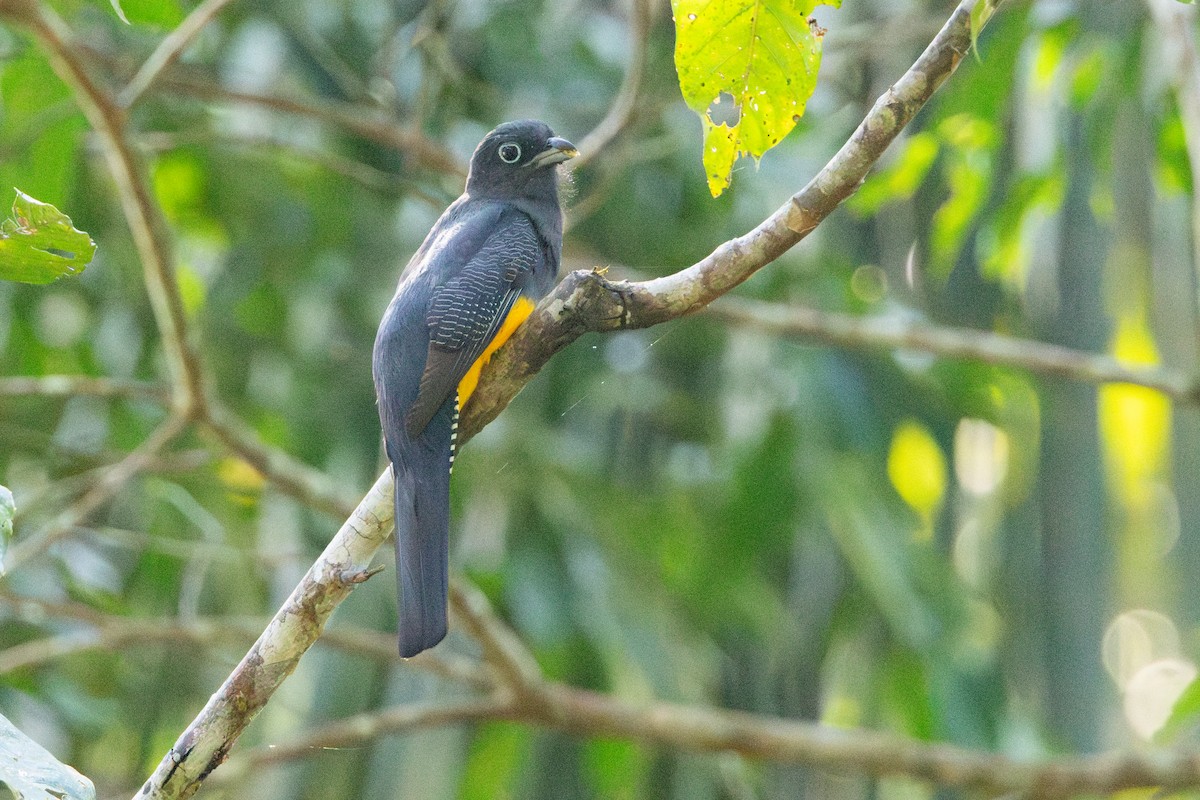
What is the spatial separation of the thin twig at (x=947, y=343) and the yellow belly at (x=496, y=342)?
165cm

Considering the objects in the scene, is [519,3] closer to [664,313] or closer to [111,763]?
[111,763]

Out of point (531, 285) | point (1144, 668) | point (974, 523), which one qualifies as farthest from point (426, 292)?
point (1144, 668)

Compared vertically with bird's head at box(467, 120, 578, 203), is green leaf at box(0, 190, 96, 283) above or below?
below

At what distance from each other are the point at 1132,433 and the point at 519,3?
4219 mm

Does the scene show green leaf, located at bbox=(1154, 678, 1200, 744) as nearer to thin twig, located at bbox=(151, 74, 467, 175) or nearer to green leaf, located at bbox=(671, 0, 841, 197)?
green leaf, located at bbox=(671, 0, 841, 197)

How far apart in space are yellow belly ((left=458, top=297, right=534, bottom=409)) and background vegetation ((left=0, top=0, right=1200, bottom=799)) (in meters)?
1.78

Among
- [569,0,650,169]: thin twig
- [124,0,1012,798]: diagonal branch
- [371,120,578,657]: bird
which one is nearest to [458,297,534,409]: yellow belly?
[371,120,578,657]: bird

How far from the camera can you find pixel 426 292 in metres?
3.37

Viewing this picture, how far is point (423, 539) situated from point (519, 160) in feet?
5.14

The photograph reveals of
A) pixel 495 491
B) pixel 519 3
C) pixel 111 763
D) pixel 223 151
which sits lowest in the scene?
pixel 111 763

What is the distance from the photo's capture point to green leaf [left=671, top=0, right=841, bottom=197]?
6.36 feet

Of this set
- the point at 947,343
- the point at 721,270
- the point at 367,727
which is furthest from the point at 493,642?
the point at 721,270

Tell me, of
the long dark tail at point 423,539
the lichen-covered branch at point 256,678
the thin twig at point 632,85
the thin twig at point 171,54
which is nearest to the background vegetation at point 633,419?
the thin twig at point 632,85

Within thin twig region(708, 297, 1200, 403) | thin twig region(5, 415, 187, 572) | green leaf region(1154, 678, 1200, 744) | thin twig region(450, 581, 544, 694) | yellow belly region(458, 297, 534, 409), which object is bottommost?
green leaf region(1154, 678, 1200, 744)
